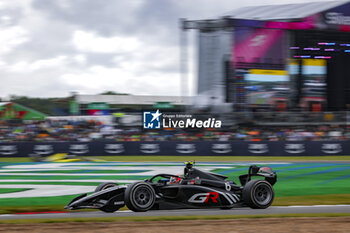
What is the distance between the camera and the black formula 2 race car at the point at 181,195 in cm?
758

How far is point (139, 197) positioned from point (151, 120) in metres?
20.8

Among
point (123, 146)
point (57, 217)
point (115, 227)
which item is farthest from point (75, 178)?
point (123, 146)

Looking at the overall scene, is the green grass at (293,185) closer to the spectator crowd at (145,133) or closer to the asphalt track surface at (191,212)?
the asphalt track surface at (191,212)

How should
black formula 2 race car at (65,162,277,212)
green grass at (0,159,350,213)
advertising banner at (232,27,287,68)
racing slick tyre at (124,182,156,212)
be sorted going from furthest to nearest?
advertising banner at (232,27,287,68), green grass at (0,159,350,213), black formula 2 race car at (65,162,277,212), racing slick tyre at (124,182,156,212)

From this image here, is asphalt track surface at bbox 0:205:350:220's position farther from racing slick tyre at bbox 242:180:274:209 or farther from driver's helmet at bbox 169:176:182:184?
driver's helmet at bbox 169:176:182:184

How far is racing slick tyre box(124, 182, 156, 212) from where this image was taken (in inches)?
294

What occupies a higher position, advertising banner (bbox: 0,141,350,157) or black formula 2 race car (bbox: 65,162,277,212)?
black formula 2 race car (bbox: 65,162,277,212)

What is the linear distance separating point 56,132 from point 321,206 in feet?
65.2

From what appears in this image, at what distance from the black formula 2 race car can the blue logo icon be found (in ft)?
64.5

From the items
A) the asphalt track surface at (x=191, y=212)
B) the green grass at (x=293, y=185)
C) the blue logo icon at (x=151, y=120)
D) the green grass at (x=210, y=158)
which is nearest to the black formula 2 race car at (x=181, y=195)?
the asphalt track surface at (x=191, y=212)

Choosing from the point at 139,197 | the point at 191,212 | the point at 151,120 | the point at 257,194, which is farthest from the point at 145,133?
the point at 139,197

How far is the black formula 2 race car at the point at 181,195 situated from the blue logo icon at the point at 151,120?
1966 centimetres

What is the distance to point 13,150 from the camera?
22.8 meters

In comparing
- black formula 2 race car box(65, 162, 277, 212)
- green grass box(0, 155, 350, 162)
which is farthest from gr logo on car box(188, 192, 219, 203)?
green grass box(0, 155, 350, 162)
